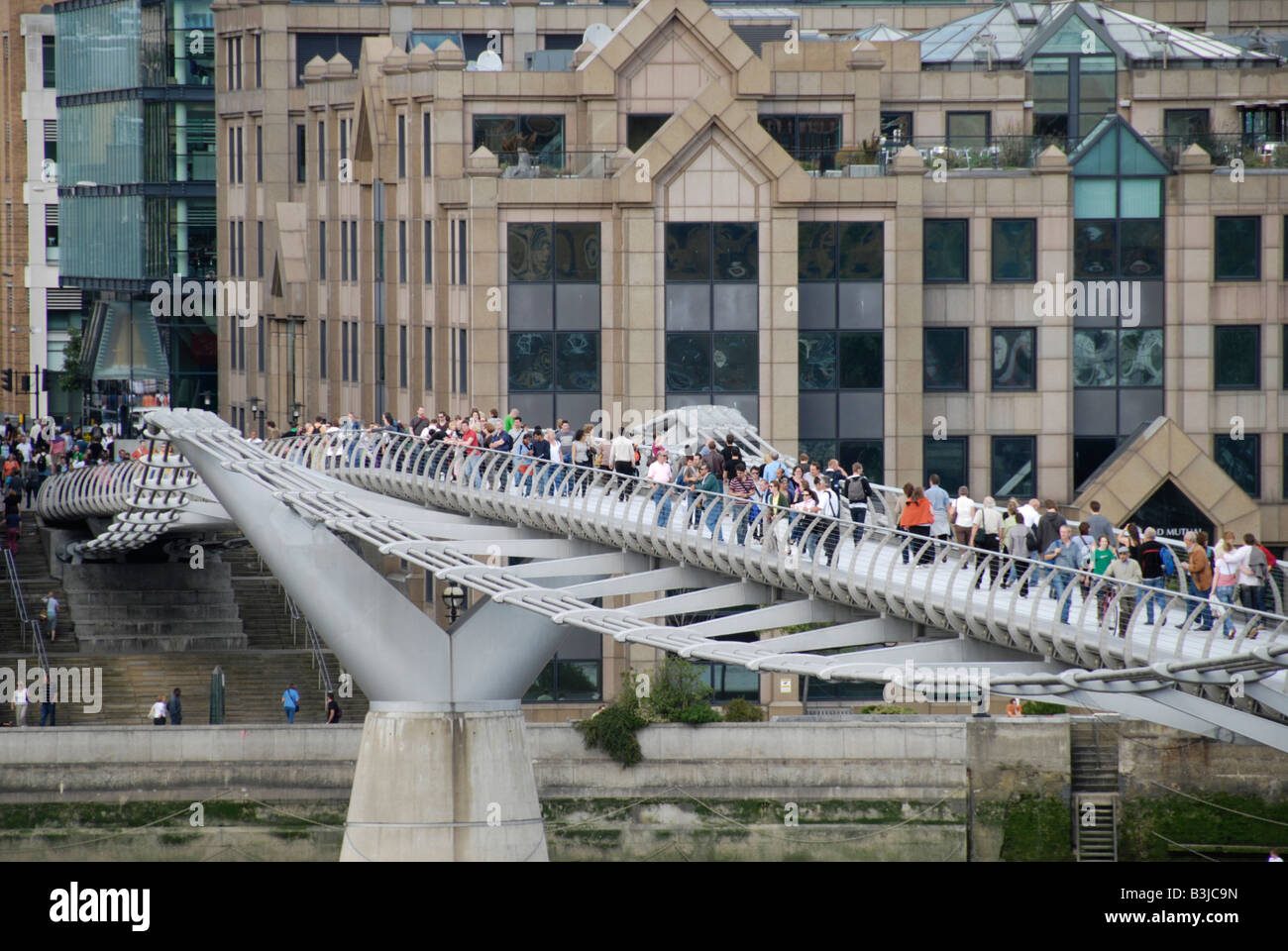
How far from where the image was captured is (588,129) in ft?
190

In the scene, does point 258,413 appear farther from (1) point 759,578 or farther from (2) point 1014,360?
(1) point 759,578

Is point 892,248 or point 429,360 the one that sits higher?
point 892,248

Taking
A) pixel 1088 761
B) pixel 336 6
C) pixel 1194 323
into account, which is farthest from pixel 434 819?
pixel 336 6

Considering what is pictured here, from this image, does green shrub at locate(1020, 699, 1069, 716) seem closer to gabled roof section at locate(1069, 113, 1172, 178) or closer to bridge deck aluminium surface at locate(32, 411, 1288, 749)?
gabled roof section at locate(1069, 113, 1172, 178)

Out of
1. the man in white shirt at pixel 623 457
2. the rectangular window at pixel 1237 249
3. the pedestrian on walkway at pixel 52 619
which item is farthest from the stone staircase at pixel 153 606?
the rectangular window at pixel 1237 249

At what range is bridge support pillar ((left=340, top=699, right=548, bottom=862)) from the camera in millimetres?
44062

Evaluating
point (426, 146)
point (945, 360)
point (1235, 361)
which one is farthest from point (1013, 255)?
point (426, 146)

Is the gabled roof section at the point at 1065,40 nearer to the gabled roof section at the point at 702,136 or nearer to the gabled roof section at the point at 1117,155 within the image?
the gabled roof section at the point at 1117,155

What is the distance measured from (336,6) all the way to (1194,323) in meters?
28.2

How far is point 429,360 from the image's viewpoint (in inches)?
2438

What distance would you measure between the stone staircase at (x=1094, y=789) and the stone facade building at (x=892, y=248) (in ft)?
21.7

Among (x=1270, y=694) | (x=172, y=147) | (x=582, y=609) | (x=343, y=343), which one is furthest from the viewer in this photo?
(x=172, y=147)

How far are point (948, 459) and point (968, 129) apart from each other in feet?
25.5

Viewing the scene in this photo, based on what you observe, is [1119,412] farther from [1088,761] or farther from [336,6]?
[336,6]
